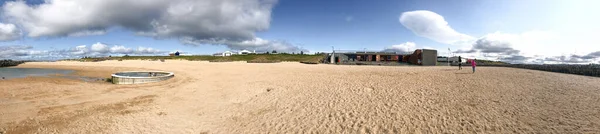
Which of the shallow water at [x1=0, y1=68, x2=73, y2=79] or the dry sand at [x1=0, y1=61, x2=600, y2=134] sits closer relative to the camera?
the dry sand at [x1=0, y1=61, x2=600, y2=134]

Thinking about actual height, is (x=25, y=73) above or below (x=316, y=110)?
above

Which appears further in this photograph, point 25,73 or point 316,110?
point 25,73

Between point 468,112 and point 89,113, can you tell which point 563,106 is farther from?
point 89,113

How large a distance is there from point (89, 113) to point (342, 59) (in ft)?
168

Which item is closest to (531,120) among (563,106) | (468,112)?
(468,112)

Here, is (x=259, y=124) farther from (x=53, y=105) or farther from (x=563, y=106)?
(x=563, y=106)

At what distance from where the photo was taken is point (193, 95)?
56.1 feet

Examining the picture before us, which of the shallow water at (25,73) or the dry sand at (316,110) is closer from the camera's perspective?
the dry sand at (316,110)

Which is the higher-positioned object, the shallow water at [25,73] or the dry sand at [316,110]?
the shallow water at [25,73]

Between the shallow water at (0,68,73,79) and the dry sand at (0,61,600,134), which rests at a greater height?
the shallow water at (0,68,73,79)

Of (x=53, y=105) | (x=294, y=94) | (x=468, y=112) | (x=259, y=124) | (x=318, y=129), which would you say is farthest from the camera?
(x=294, y=94)

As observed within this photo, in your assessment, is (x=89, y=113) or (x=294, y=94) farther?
(x=294, y=94)

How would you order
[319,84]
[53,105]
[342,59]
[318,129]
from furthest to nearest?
[342,59], [319,84], [53,105], [318,129]

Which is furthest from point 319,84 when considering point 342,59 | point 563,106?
point 342,59
